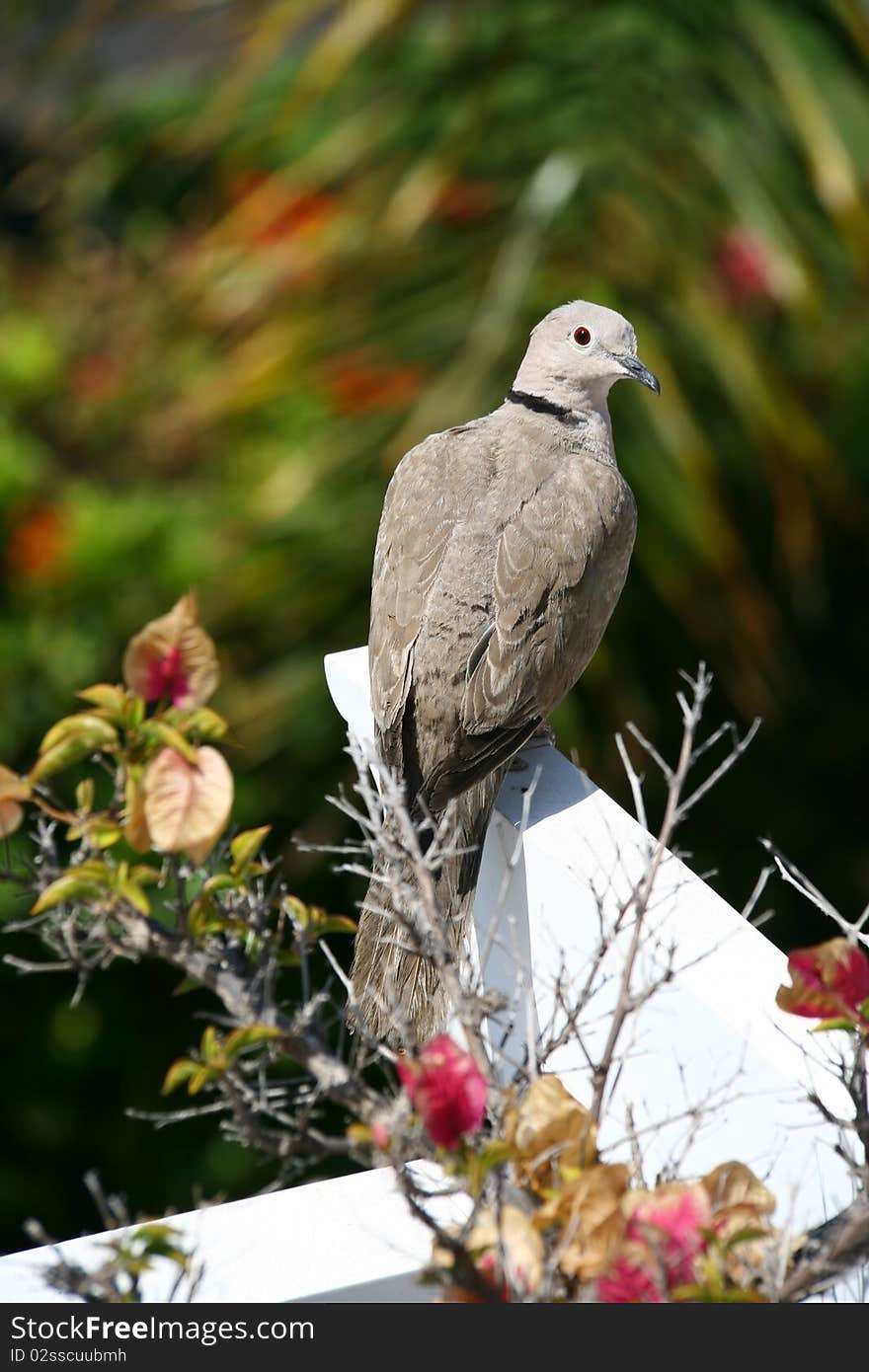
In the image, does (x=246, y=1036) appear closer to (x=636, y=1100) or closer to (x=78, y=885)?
(x=78, y=885)

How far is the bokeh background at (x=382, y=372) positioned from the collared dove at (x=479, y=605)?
1.06m

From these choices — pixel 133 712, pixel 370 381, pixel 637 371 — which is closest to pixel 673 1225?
pixel 133 712

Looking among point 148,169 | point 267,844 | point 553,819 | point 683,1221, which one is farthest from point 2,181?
point 683,1221

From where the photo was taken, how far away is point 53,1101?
11.5 ft

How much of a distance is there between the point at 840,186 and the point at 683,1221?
2692 mm

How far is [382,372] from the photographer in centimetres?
349

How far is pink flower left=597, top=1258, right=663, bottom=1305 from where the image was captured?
101 centimetres

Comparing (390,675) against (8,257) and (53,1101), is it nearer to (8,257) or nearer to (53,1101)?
(53,1101)

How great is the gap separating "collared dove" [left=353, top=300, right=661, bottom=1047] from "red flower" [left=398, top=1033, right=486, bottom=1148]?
0.97 metres

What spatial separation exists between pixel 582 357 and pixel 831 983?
4.79 feet

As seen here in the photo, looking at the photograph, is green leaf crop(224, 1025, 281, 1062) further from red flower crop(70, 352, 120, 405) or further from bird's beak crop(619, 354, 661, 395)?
red flower crop(70, 352, 120, 405)

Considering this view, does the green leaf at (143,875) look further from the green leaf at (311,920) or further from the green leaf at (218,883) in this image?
the green leaf at (311,920)

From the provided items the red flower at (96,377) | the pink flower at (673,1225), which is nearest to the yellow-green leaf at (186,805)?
the pink flower at (673,1225)

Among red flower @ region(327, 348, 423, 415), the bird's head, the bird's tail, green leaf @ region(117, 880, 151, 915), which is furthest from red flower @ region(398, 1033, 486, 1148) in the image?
red flower @ region(327, 348, 423, 415)
